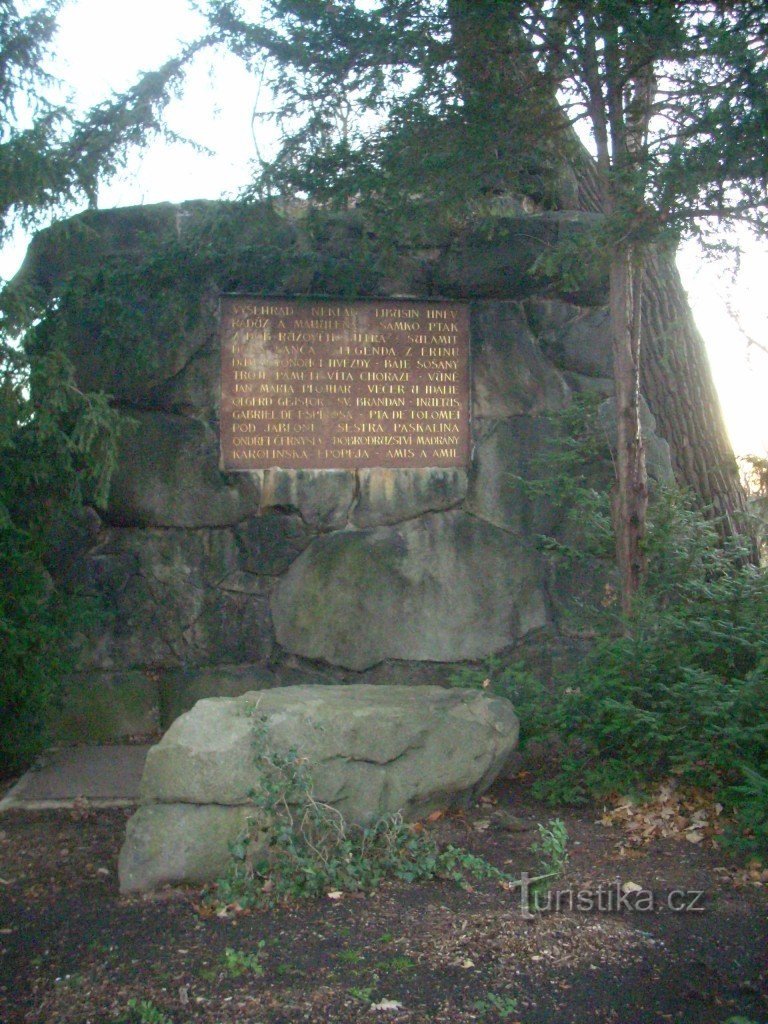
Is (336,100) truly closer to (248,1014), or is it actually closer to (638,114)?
(638,114)

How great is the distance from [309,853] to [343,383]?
2968mm

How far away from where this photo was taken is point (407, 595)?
5629mm

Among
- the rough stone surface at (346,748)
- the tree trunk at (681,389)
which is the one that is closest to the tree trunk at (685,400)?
the tree trunk at (681,389)

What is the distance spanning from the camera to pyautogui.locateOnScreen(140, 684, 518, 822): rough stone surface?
357 centimetres

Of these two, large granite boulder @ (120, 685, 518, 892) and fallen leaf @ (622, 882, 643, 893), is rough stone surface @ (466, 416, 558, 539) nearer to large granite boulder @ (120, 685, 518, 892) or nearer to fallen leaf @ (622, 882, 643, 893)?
large granite boulder @ (120, 685, 518, 892)

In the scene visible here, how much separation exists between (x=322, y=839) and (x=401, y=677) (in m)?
2.15

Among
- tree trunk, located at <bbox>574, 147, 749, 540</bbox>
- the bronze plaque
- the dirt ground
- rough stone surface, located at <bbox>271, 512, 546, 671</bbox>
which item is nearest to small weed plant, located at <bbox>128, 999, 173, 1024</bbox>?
the dirt ground

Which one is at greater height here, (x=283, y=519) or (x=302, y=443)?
(x=302, y=443)

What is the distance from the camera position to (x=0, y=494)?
455 centimetres

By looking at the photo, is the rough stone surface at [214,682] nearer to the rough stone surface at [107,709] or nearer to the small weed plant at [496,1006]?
the rough stone surface at [107,709]

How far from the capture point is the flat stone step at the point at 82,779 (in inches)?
179

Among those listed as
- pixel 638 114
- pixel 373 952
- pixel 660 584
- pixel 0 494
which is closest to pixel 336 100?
pixel 638 114

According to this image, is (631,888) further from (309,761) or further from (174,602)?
(174,602)

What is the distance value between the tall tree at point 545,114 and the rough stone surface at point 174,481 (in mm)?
1399
